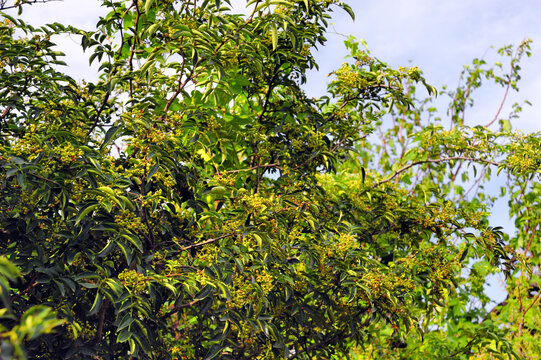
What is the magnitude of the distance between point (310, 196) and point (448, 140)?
1320 millimetres

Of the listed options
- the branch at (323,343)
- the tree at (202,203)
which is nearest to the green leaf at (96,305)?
the tree at (202,203)

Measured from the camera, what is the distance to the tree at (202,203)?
248cm

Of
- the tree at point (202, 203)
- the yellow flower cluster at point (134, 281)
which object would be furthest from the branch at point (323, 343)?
the yellow flower cluster at point (134, 281)

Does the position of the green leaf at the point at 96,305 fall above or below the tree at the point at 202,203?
below

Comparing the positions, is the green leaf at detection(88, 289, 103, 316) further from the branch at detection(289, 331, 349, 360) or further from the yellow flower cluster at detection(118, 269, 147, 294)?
the branch at detection(289, 331, 349, 360)

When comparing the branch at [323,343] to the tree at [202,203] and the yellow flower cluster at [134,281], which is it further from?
the yellow flower cluster at [134,281]

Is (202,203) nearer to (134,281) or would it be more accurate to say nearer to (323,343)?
(134,281)

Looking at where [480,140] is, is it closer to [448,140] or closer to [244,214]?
[448,140]

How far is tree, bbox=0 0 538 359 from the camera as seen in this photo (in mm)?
2479

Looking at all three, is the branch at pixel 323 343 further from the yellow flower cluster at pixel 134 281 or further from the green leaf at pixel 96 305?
the green leaf at pixel 96 305

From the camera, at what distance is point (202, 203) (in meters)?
2.81

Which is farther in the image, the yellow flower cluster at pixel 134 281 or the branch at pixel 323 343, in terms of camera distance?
the branch at pixel 323 343

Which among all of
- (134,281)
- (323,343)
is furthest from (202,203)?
(323,343)

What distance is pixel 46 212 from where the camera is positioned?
2.86 meters
